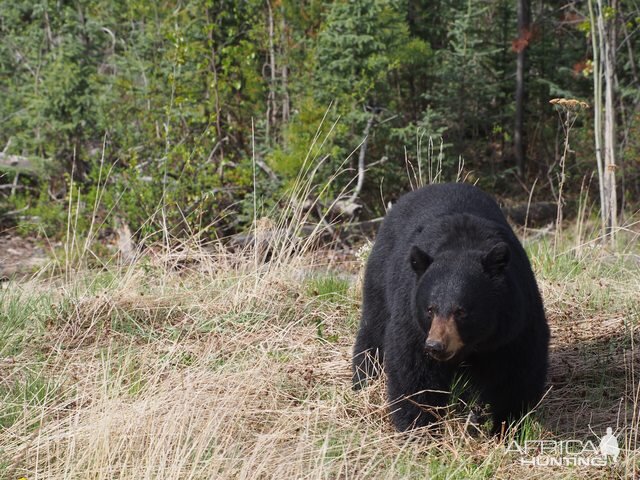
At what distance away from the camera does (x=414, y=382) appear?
146 inches

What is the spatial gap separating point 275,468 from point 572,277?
3.10 m

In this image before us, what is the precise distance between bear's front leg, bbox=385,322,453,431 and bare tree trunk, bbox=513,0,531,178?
29.6 ft

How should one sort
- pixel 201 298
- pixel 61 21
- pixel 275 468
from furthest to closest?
pixel 61 21
pixel 201 298
pixel 275 468

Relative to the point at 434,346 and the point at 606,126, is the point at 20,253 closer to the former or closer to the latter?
the point at 606,126

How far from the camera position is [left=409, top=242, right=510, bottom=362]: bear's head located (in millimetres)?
3375

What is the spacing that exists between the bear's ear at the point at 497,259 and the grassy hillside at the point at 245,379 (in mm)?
704

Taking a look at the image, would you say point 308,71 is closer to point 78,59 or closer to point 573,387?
point 78,59

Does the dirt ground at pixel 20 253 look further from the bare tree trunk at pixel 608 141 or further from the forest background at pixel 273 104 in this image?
→ the bare tree trunk at pixel 608 141

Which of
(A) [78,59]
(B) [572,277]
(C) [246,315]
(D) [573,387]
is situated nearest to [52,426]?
(C) [246,315]

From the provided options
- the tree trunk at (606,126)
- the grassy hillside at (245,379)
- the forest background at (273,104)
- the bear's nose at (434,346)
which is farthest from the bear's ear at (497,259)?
the tree trunk at (606,126)

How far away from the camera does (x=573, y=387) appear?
14.4ft

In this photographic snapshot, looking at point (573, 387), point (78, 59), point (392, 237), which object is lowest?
point (573, 387)

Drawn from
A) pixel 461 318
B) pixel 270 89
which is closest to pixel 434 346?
pixel 461 318

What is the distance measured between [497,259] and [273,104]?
8.12 m
